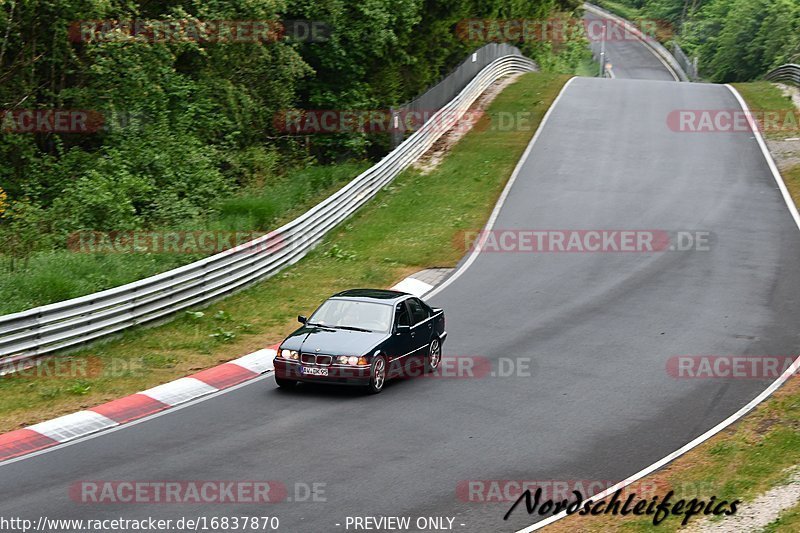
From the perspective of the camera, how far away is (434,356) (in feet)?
53.6

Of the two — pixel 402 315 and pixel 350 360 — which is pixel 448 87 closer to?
pixel 402 315

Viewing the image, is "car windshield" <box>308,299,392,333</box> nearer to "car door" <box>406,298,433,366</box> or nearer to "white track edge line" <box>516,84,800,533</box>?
"car door" <box>406,298,433,366</box>

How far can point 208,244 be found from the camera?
21672mm

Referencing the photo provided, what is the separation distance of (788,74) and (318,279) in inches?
1211

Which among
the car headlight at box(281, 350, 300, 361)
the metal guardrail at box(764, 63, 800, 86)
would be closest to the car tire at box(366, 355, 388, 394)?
the car headlight at box(281, 350, 300, 361)

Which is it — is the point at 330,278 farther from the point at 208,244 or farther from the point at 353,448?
the point at 353,448

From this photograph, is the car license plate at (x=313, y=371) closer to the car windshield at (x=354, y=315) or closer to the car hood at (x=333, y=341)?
the car hood at (x=333, y=341)

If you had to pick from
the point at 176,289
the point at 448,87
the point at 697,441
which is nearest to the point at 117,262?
the point at 176,289

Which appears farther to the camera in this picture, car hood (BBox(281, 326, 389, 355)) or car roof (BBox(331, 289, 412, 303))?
car roof (BBox(331, 289, 412, 303))

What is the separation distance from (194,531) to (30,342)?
697cm

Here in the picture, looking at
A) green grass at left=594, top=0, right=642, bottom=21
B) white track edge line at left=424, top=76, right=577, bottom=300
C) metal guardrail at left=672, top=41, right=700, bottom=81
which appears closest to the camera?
white track edge line at left=424, top=76, right=577, bottom=300

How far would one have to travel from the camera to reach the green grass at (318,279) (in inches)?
585

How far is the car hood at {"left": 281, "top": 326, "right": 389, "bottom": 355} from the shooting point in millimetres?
14484

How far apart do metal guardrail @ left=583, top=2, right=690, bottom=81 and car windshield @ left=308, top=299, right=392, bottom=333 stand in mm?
65370
